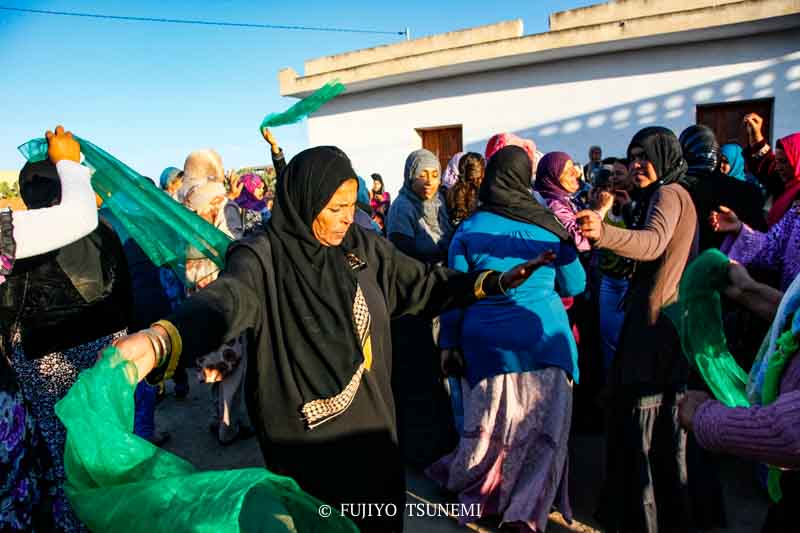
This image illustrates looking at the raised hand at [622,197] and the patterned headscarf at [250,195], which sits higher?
the patterned headscarf at [250,195]

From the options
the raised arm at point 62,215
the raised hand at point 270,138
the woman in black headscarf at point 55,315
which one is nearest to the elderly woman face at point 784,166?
the raised hand at point 270,138

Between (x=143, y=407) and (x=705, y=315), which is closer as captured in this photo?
(x=705, y=315)

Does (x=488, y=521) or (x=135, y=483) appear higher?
(x=135, y=483)

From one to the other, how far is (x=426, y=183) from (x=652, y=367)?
2.30 metres

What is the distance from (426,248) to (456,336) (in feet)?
3.99

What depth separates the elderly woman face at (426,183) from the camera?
4.37 meters

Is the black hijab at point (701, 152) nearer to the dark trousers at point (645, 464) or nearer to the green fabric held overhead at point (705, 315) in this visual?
the dark trousers at point (645, 464)

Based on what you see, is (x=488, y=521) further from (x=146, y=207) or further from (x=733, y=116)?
(x=733, y=116)

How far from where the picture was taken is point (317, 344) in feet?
6.15

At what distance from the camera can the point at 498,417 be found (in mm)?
3125

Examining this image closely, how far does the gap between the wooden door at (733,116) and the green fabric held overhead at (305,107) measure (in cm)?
993

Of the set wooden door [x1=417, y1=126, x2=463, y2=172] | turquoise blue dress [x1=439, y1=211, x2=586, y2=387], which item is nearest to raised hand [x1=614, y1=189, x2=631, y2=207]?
turquoise blue dress [x1=439, y1=211, x2=586, y2=387]

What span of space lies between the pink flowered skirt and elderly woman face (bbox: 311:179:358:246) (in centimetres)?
153

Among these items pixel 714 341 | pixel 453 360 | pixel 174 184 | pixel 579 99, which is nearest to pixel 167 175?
pixel 174 184
